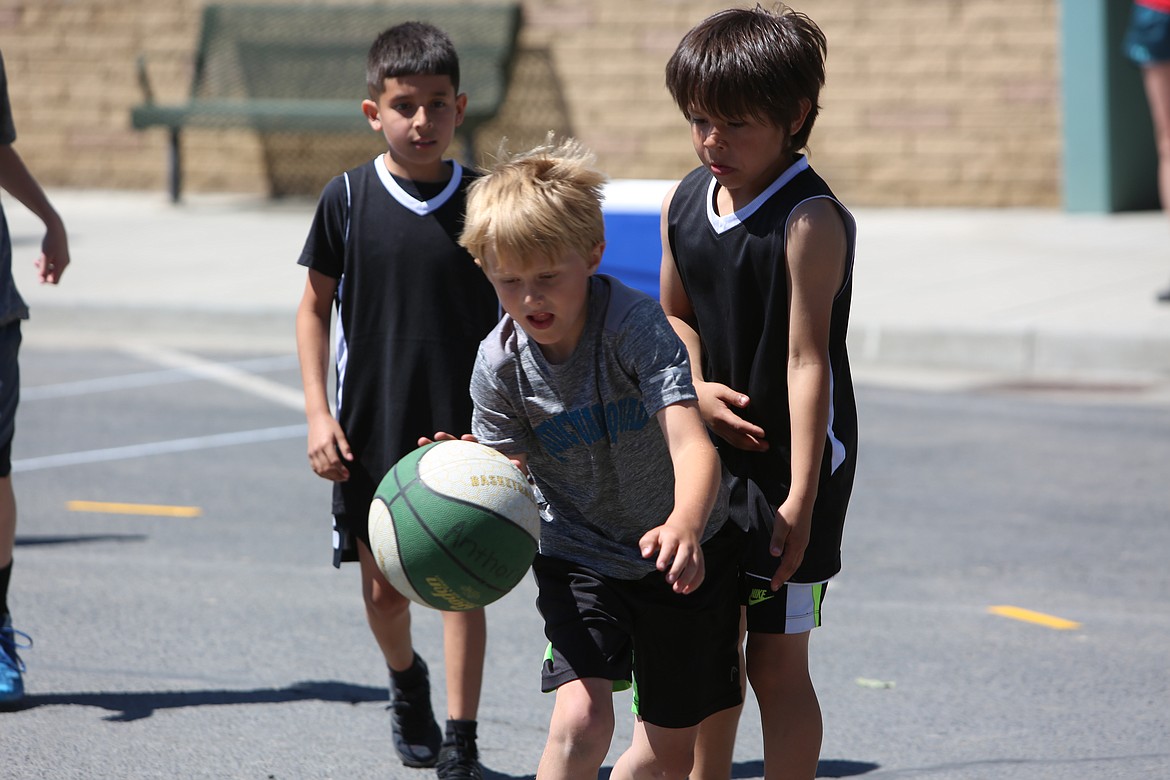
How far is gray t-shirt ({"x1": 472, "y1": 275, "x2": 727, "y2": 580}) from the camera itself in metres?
3.19

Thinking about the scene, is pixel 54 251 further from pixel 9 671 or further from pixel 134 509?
pixel 134 509

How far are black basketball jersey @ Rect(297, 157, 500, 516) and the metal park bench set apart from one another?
1217cm

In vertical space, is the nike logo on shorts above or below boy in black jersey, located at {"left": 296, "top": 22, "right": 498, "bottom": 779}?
below

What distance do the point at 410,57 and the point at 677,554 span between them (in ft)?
5.61

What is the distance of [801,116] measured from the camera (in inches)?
129

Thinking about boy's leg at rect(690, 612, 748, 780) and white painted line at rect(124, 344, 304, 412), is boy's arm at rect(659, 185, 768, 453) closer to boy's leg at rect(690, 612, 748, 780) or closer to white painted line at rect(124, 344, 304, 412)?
boy's leg at rect(690, 612, 748, 780)

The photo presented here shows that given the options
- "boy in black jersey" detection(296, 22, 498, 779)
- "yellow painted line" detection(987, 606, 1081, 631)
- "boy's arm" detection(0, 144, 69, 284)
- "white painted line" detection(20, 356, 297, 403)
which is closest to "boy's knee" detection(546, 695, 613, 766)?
"boy in black jersey" detection(296, 22, 498, 779)

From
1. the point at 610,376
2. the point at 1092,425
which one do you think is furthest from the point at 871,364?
the point at 610,376

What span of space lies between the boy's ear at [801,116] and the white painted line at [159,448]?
548cm

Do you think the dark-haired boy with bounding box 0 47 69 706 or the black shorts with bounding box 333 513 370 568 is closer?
the black shorts with bounding box 333 513 370 568

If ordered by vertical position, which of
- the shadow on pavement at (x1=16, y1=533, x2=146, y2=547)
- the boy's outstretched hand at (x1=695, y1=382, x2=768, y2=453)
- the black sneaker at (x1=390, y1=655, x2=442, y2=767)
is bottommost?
the shadow on pavement at (x1=16, y1=533, x2=146, y2=547)

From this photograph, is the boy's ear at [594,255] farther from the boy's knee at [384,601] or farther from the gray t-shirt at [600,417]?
the boy's knee at [384,601]

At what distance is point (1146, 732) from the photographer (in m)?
4.41

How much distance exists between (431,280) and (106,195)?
15.1 metres
